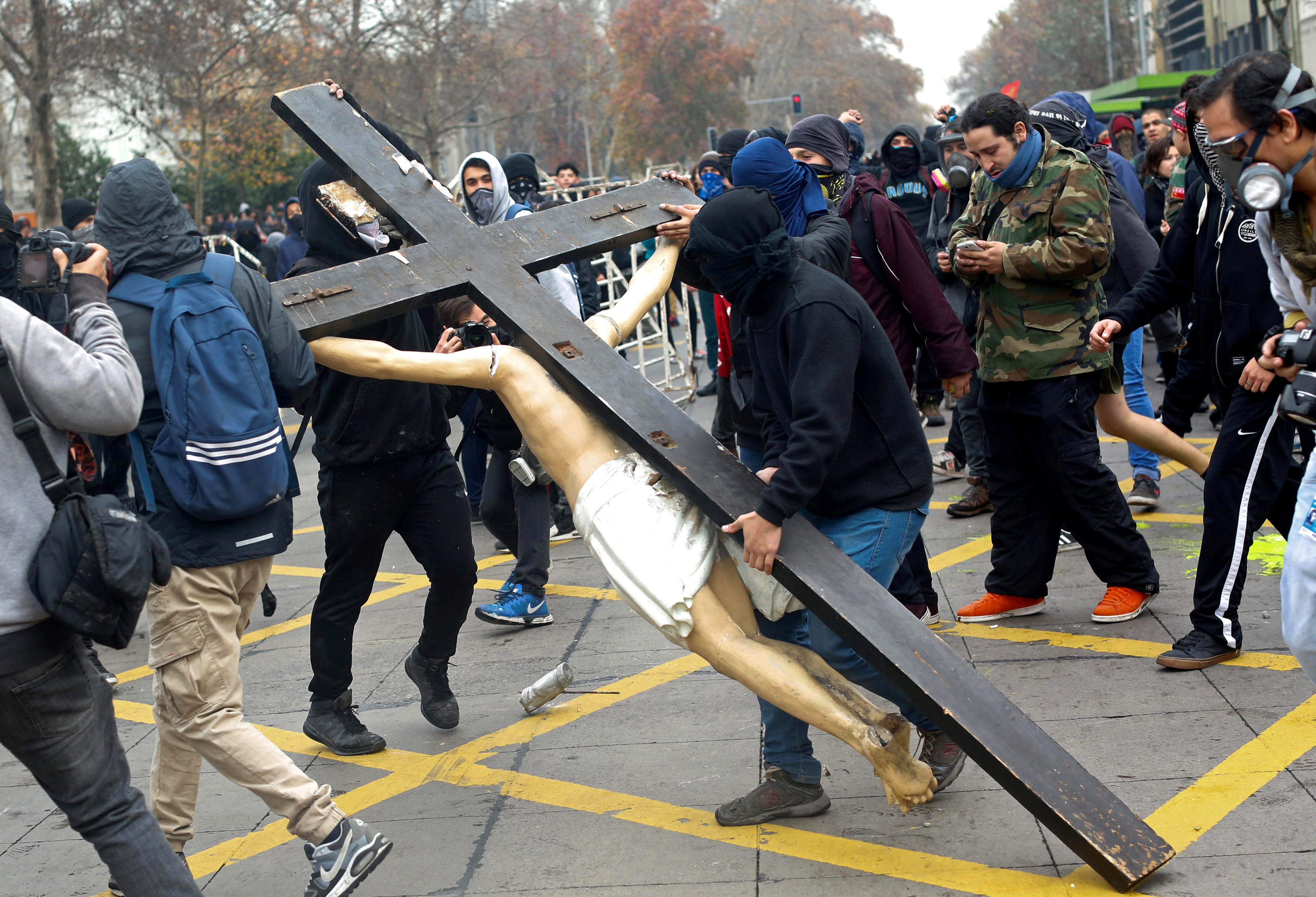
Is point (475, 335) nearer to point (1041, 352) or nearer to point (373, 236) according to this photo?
point (373, 236)

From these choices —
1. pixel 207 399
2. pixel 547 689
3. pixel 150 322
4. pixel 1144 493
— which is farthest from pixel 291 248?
pixel 207 399

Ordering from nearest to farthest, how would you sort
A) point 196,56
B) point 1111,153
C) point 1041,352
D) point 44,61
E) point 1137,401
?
point 1041,352
point 1137,401
point 1111,153
point 44,61
point 196,56

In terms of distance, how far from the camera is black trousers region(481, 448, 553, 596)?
18.3ft

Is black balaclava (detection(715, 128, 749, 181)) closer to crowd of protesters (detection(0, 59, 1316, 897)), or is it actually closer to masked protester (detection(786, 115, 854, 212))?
crowd of protesters (detection(0, 59, 1316, 897))

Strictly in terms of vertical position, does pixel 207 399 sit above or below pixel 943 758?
above

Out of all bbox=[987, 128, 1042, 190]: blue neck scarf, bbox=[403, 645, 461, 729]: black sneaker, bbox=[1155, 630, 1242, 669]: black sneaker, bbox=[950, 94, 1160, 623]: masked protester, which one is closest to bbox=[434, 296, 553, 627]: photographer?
bbox=[403, 645, 461, 729]: black sneaker

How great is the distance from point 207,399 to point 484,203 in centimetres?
283

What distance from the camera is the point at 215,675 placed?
3221 mm

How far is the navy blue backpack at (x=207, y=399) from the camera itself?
310cm

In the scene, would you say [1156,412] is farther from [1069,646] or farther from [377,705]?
[377,705]

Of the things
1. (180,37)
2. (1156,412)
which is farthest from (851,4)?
(1156,412)

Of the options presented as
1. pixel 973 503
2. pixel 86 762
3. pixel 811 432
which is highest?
pixel 811 432

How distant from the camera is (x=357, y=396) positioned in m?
4.06

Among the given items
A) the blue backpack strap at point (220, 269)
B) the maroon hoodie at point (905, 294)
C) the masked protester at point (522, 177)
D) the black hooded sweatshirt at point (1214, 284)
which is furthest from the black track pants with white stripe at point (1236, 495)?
the masked protester at point (522, 177)
